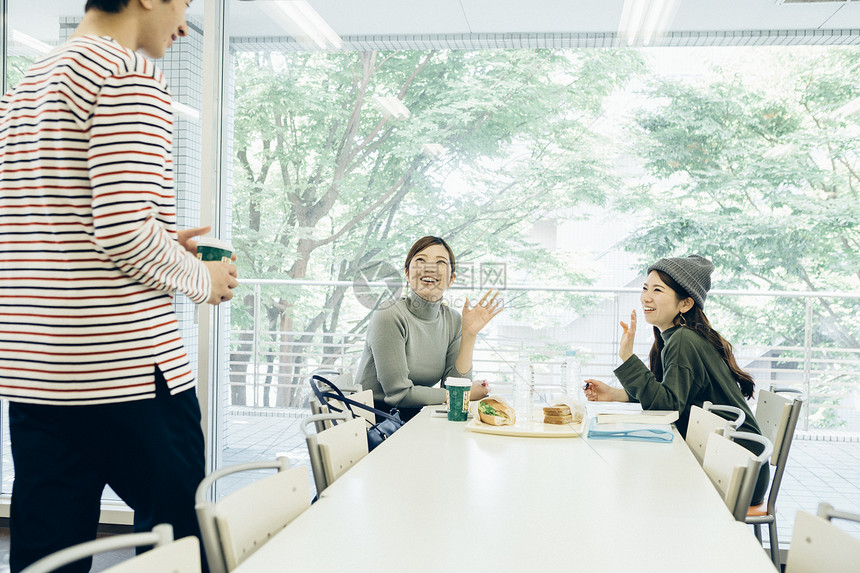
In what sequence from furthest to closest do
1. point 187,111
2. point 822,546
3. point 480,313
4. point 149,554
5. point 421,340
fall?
point 187,111, point 421,340, point 480,313, point 822,546, point 149,554

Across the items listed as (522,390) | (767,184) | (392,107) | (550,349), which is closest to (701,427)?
(522,390)

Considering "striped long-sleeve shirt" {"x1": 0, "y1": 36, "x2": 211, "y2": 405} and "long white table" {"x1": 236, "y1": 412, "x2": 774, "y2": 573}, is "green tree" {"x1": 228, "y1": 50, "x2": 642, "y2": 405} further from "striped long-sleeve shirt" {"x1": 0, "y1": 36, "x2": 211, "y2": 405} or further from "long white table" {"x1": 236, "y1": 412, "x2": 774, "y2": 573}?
"striped long-sleeve shirt" {"x1": 0, "y1": 36, "x2": 211, "y2": 405}

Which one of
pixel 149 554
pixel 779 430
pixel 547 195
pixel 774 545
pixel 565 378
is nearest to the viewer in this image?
pixel 149 554

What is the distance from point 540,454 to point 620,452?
0.18 m

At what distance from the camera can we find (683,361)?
5.94ft

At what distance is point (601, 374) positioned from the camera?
457 centimetres

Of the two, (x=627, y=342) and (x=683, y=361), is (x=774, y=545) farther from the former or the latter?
(x=627, y=342)

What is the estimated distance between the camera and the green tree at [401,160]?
5.08 meters

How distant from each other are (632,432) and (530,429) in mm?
242

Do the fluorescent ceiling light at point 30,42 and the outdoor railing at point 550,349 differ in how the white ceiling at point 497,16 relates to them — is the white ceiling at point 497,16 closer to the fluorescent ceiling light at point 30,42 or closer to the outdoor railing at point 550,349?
the fluorescent ceiling light at point 30,42

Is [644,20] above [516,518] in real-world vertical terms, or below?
above

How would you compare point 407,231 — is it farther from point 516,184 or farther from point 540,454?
point 540,454

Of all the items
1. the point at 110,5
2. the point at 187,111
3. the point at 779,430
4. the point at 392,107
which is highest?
the point at 392,107

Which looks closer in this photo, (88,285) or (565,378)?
(88,285)
